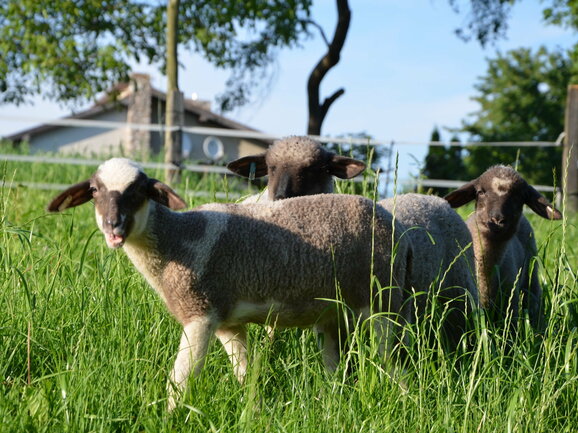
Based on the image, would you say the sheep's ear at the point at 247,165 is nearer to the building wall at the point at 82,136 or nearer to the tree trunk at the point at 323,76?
the tree trunk at the point at 323,76

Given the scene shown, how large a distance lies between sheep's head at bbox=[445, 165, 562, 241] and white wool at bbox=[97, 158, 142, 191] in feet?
7.02

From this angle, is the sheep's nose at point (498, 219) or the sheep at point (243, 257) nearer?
the sheep at point (243, 257)

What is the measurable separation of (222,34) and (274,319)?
14134mm

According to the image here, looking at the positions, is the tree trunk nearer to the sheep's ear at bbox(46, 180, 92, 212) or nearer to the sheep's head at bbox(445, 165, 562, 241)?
the sheep's head at bbox(445, 165, 562, 241)

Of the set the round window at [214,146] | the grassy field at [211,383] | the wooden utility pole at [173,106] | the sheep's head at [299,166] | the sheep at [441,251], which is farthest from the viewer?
the round window at [214,146]

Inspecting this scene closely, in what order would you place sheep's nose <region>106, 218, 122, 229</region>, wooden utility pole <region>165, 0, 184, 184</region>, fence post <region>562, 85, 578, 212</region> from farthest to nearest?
wooden utility pole <region>165, 0, 184, 184</region>
fence post <region>562, 85, 578, 212</region>
sheep's nose <region>106, 218, 122, 229</region>

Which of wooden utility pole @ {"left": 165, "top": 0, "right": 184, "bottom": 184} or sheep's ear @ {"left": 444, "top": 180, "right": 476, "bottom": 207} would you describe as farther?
wooden utility pole @ {"left": 165, "top": 0, "right": 184, "bottom": 184}

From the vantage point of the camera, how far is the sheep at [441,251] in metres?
3.75

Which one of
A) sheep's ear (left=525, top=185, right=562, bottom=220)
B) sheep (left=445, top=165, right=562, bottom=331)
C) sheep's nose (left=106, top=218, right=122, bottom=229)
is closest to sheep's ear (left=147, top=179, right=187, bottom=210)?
sheep's nose (left=106, top=218, right=122, bottom=229)

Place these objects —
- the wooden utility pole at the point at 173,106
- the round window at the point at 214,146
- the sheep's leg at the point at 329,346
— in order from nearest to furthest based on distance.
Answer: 1. the sheep's leg at the point at 329,346
2. the wooden utility pole at the point at 173,106
3. the round window at the point at 214,146

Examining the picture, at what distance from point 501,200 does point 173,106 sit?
805 centimetres

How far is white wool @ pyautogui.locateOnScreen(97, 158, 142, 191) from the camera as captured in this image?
294cm

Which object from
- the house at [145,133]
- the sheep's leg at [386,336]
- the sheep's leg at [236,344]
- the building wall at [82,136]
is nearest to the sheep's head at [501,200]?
the sheep's leg at [386,336]

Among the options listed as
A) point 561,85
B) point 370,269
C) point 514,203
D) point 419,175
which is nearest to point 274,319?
point 370,269
